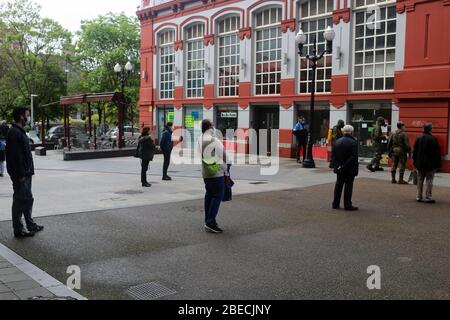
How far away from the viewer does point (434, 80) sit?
16.2m

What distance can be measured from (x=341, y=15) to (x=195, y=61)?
32.5ft

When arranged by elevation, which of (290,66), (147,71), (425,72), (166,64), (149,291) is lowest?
(149,291)

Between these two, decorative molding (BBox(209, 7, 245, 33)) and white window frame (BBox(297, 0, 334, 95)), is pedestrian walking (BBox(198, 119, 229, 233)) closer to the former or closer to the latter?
white window frame (BBox(297, 0, 334, 95))

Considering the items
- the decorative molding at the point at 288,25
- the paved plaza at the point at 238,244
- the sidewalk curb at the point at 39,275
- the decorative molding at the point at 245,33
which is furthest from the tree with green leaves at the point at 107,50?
the sidewalk curb at the point at 39,275

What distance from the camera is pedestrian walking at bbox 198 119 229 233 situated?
754 centimetres

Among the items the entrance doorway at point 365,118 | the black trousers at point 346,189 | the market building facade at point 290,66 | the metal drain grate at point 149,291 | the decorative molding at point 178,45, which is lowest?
the metal drain grate at point 149,291

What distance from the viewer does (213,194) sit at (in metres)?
7.64

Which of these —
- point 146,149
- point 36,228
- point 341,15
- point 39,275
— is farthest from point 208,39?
point 39,275

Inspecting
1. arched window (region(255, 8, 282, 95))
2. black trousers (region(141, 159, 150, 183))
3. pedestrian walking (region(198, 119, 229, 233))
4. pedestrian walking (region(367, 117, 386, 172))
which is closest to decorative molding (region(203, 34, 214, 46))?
arched window (region(255, 8, 282, 95))

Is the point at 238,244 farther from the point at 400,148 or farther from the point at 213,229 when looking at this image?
the point at 400,148

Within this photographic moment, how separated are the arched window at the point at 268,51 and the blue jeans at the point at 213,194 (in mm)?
15412

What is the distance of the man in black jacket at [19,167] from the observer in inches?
279

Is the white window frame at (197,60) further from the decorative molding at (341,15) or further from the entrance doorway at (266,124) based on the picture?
the decorative molding at (341,15)
